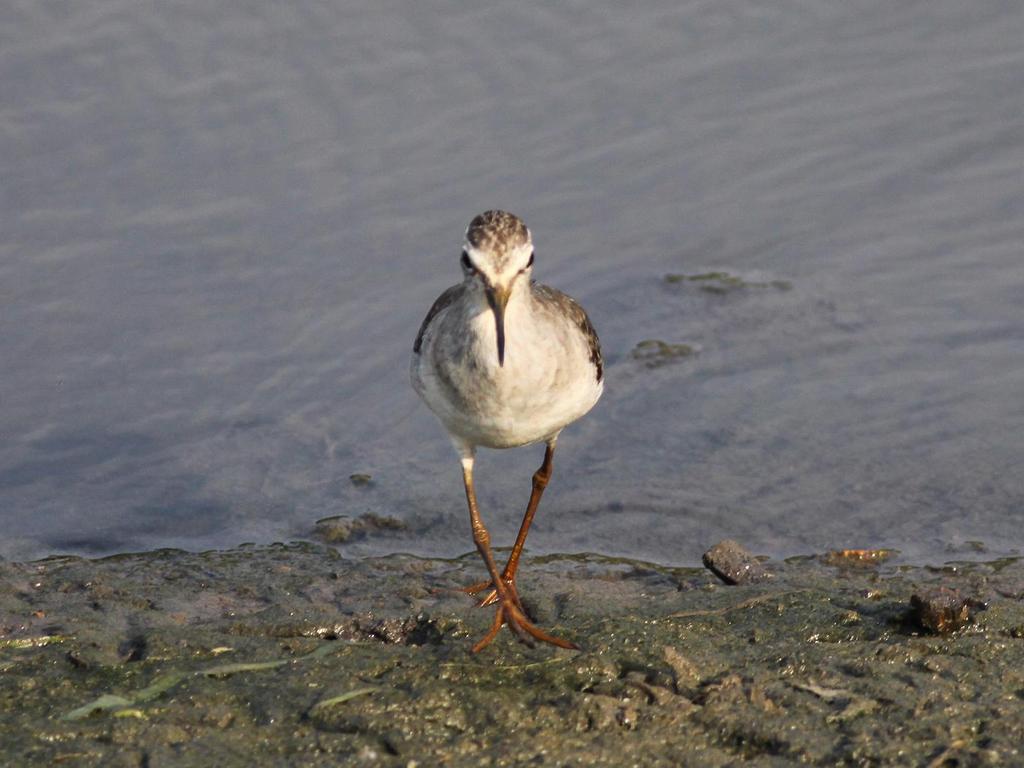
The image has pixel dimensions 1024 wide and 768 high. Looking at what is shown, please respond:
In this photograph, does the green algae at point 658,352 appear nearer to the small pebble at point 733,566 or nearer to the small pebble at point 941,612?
the small pebble at point 733,566

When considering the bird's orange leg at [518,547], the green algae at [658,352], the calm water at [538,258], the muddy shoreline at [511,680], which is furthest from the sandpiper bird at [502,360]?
the green algae at [658,352]

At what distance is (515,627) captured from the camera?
5.93 metres

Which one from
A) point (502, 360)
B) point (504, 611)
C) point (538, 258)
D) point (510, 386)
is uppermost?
point (502, 360)

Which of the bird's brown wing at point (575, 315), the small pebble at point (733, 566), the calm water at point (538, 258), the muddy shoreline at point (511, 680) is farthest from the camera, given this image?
the calm water at point (538, 258)

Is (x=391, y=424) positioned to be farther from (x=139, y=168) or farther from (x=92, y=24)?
(x=92, y=24)

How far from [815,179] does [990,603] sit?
20.6 feet

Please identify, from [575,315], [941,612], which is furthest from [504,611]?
[941,612]

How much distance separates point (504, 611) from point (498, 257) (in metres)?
1.65

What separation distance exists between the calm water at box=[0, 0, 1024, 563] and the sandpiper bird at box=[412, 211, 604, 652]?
2.08 metres

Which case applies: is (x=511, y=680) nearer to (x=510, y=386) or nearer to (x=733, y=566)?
(x=510, y=386)

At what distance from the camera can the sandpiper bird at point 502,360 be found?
227 inches

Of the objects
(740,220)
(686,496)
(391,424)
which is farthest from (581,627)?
(740,220)

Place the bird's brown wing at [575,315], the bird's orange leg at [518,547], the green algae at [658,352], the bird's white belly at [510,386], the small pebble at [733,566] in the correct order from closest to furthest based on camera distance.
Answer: the bird's white belly at [510,386]
the bird's brown wing at [575,315]
the bird's orange leg at [518,547]
the small pebble at [733,566]
the green algae at [658,352]

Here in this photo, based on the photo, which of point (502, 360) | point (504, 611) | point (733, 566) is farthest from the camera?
point (733, 566)
